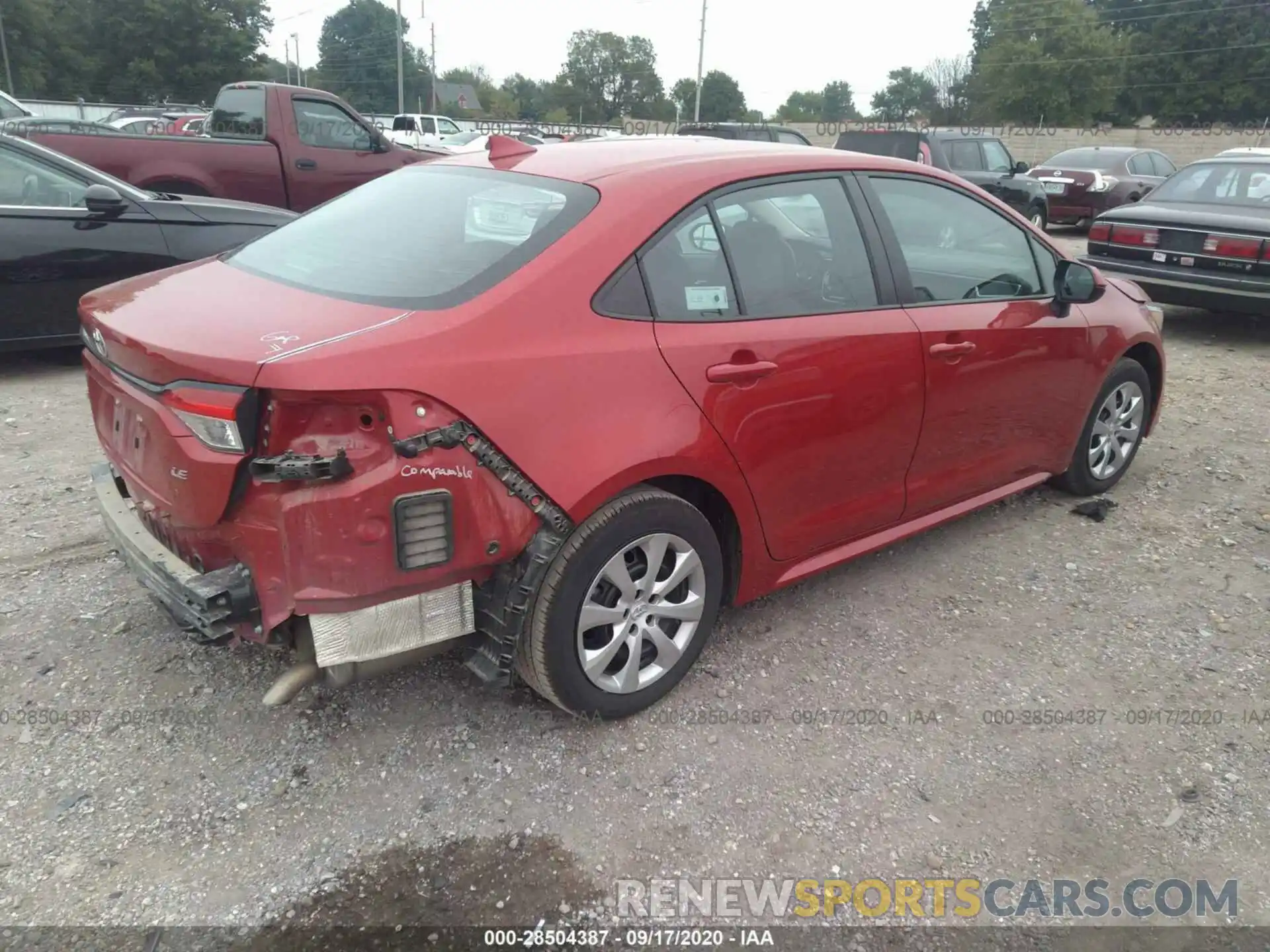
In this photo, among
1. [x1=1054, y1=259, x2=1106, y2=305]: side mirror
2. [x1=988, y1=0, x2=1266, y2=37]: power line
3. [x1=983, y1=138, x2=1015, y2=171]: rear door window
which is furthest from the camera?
[x1=988, y1=0, x2=1266, y2=37]: power line

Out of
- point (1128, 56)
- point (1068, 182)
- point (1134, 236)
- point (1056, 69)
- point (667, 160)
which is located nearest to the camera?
point (667, 160)

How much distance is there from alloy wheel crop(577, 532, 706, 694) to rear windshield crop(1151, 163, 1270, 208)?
773 cm

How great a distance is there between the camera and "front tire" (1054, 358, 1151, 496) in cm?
452

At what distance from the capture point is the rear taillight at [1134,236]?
26.4 ft

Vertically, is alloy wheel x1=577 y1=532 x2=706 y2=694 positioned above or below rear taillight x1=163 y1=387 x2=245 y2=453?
below

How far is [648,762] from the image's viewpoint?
9.05ft

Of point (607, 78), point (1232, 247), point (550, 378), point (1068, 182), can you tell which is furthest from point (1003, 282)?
point (607, 78)

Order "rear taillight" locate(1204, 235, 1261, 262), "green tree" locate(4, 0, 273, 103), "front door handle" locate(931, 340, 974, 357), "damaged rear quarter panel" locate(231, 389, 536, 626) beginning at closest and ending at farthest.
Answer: "damaged rear quarter panel" locate(231, 389, 536, 626), "front door handle" locate(931, 340, 974, 357), "rear taillight" locate(1204, 235, 1261, 262), "green tree" locate(4, 0, 273, 103)

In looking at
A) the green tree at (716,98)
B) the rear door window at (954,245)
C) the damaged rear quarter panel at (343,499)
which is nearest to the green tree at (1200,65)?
the green tree at (716,98)

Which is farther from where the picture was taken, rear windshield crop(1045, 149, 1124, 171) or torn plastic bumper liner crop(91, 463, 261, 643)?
rear windshield crop(1045, 149, 1124, 171)

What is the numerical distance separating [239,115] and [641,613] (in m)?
9.18

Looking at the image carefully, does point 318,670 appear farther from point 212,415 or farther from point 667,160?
point 667,160

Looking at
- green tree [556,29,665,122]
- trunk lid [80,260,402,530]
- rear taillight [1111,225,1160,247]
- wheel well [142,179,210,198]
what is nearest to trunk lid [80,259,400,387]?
trunk lid [80,260,402,530]

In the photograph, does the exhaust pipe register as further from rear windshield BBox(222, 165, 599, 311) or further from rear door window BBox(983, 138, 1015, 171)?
rear door window BBox(983, 138, 1015, 171)
